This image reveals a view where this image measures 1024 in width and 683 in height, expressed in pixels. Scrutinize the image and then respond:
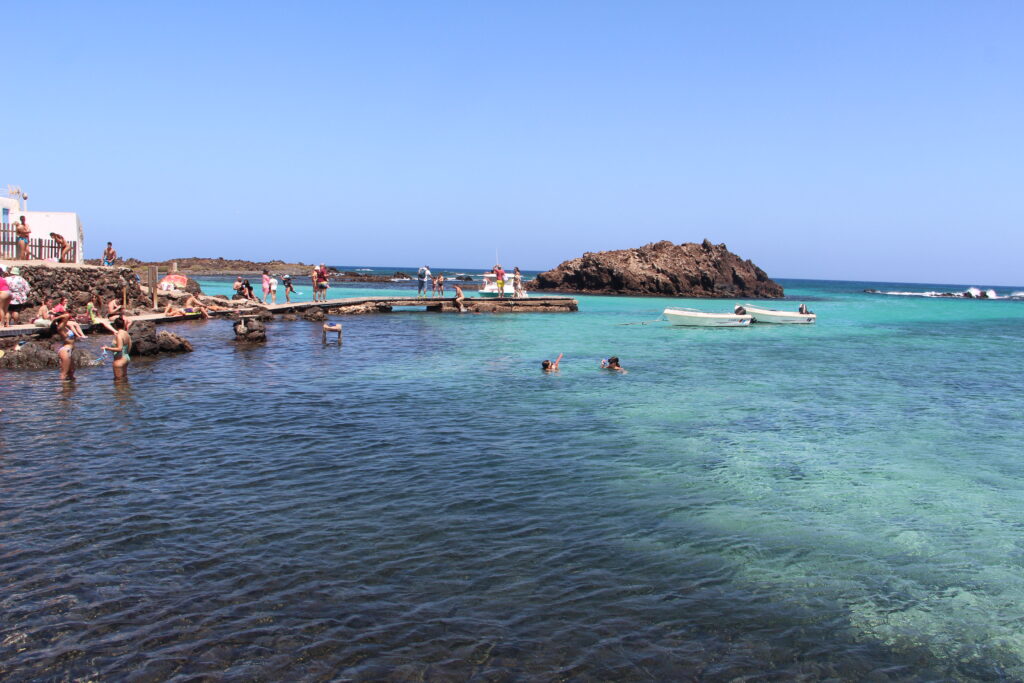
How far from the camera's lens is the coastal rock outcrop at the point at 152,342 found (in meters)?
24.0

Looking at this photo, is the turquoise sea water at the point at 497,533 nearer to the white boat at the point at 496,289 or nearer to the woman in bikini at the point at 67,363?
the woman in bikini at the point at 67,363

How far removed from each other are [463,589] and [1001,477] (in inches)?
427

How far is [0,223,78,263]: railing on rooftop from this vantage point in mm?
31752

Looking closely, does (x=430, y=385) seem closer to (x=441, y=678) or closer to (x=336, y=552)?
(x=336, y=552)

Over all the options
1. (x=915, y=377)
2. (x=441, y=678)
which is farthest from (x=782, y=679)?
(x=915, y=377)

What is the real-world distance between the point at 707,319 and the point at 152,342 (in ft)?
111

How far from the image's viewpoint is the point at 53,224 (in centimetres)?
3734

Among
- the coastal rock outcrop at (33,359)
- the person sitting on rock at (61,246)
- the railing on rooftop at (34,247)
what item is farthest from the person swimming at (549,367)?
the person sitting on rock at (61,246)

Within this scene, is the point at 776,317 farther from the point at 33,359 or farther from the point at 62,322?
the point at 33,359

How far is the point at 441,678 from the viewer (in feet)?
19.6

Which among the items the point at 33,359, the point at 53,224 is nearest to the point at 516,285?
the point at 53,224

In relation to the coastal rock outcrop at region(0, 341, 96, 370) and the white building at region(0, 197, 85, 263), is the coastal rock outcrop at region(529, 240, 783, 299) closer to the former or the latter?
the white building at region(0, 197, 85, 263)

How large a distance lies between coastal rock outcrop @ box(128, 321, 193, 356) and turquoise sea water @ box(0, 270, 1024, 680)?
134 inches

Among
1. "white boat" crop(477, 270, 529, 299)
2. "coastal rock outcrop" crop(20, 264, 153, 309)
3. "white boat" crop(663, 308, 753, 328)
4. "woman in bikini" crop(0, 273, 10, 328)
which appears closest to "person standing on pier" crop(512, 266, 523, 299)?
"white boat" crop(477, 270, 529, 299)
